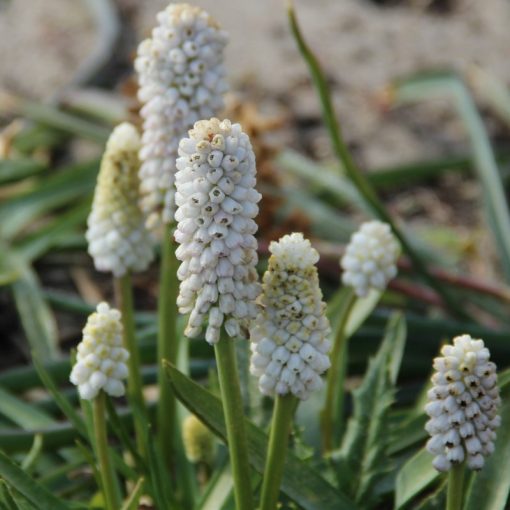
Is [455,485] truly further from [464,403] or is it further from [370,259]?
[370,259]

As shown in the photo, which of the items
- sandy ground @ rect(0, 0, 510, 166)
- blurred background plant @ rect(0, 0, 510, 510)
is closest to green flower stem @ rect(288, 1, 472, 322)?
blurred background plant @ rect(0, 0, 510, 510)

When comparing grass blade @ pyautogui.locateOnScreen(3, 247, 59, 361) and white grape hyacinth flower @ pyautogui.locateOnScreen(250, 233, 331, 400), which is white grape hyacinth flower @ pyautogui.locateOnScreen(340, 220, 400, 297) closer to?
white grape hyacinth flower @ pyautogui.locateOnScreen(250, 233, 331, 400)

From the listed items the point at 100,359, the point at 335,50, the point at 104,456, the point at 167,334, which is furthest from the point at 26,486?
the point at 335,50

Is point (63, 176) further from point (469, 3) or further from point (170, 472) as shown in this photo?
point (469, 3)

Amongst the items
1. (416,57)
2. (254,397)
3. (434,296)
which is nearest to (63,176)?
(434,296)

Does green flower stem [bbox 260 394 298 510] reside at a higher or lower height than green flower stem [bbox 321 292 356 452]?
lower

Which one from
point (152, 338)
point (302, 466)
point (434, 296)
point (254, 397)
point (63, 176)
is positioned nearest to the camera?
point (302, 466)
